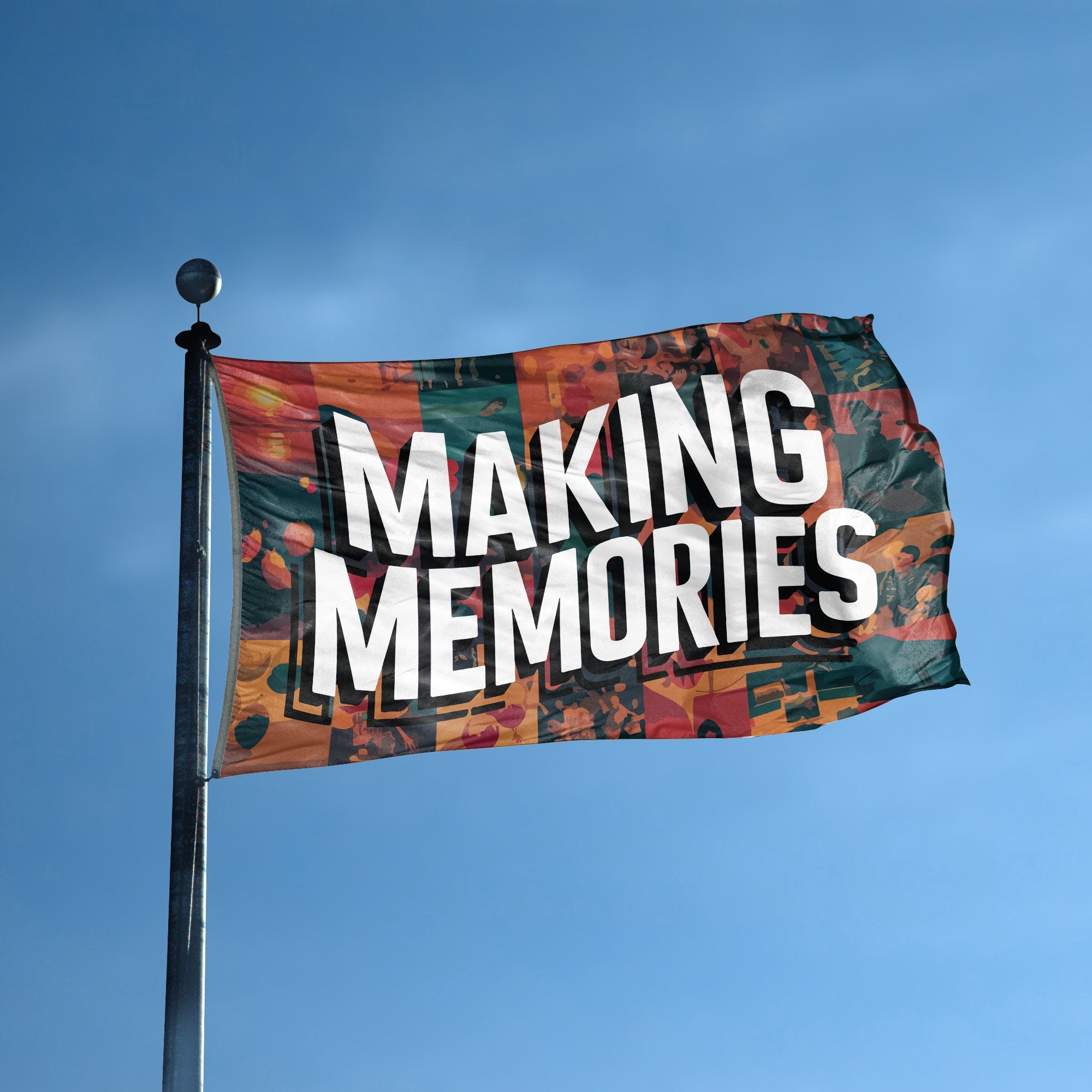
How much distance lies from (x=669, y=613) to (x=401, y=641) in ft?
9.53

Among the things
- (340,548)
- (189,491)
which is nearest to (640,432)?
(340,548)

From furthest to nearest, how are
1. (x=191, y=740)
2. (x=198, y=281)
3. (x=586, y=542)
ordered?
1. (x=586, y=542)
2. (x=198, y=281)
3. (x=191, y=740)

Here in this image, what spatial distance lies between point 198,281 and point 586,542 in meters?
4.72

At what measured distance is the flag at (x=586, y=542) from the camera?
14.7 m

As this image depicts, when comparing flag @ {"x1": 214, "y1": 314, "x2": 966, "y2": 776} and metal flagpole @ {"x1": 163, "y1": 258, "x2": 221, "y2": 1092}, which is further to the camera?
flag @ {"x1": 214, "y1": 314, "x2": 966, "y2": 776}

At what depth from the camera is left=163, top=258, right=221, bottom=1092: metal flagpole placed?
11.7 metres

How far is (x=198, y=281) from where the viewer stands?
47.8ft

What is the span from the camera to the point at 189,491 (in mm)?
13453

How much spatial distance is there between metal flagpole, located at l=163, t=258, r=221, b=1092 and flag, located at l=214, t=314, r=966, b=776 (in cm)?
82

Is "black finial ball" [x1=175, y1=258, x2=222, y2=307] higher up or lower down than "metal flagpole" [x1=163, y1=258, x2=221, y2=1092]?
higher up

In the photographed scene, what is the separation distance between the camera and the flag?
14.7 meters

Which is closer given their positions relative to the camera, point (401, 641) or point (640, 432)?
point (401, 641)

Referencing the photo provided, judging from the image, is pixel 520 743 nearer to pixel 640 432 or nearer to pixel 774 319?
pixel 640 432

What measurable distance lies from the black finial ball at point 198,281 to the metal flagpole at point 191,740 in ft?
0.06
